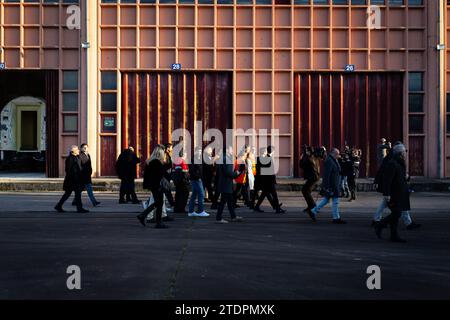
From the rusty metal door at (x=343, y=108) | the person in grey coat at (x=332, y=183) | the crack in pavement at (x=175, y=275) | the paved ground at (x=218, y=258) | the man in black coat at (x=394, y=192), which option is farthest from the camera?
the rusty metal door at (x=343, y=108)

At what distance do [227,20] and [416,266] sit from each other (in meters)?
17.8

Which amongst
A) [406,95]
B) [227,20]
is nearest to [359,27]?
[406,95]

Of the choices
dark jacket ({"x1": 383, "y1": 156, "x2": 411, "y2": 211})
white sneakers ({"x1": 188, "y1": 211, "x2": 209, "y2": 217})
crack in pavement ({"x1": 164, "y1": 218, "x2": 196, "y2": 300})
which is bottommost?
crack in pavement ({"x1": 164, "y1": 218, "x2": 196, "y2": 300})

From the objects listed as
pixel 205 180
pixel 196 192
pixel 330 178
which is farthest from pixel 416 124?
pixel 196 192

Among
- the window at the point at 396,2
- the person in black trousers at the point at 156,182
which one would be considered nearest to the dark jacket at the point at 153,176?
the person in black trousers at the point at 156,182

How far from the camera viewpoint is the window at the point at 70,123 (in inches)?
1016

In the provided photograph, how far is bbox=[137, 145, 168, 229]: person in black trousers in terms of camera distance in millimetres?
14102

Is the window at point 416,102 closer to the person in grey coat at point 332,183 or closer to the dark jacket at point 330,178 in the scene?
the person in grey coat at point 332,183

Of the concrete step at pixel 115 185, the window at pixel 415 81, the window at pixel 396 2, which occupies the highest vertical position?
the window at pixel 396 2

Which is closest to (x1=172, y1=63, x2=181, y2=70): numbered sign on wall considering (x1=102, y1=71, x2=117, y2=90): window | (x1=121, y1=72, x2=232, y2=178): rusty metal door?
(x1=121, y1=72, x2=232, y2=178): rusty metal door

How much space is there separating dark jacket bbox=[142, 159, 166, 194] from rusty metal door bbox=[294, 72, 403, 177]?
12.5m

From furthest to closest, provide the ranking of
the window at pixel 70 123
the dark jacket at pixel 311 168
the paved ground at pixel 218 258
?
the window at pixel 70 123, the dark jacket at pixel 311 168, the paved ground at pixel 218 258

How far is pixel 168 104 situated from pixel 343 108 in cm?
673

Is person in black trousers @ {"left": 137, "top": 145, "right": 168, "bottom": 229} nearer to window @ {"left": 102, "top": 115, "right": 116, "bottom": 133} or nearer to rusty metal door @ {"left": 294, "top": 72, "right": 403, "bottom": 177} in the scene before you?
window @ {"left": 102, "top": 115, "right": 116, "bottom": 133}
